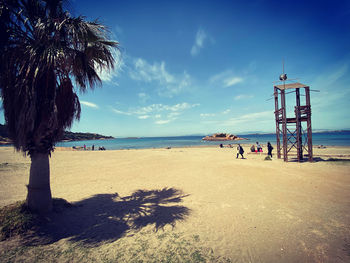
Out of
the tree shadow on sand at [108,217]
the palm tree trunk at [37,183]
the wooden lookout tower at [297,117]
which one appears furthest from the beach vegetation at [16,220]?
the wooden lookout tower at [297,117]

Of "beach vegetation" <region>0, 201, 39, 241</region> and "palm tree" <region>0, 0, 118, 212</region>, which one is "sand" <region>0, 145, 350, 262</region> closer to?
"beach vegetation" <region>0, 201, 39, 241</region>

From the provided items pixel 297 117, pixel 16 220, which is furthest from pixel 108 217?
pixel 297 117

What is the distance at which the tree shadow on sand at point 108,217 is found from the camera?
14.0 feet

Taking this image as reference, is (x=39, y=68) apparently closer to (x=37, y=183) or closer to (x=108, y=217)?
(x=37, y=183)

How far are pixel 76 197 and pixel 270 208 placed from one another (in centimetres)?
873

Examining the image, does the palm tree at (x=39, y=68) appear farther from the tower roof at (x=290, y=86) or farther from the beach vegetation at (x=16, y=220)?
the tower roof at (x=290, y=86)

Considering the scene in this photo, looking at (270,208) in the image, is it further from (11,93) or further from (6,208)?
(11,93)

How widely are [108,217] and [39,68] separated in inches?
A: 207

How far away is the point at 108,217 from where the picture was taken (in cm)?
532

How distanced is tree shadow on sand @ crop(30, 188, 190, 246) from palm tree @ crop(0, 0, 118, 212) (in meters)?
0.88

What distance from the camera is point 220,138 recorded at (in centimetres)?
7831

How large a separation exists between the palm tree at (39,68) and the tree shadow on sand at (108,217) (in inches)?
34.6

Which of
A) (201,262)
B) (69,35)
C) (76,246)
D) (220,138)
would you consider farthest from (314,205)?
(220,138)

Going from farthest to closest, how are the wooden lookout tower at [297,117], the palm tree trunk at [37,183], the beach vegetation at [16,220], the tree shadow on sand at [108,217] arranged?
the wooden lookout tower at [297,117] < the palm tree trunk at [37,183] < the tree shadow on sand at [108,217] < the beach vegetation at [16,220]
